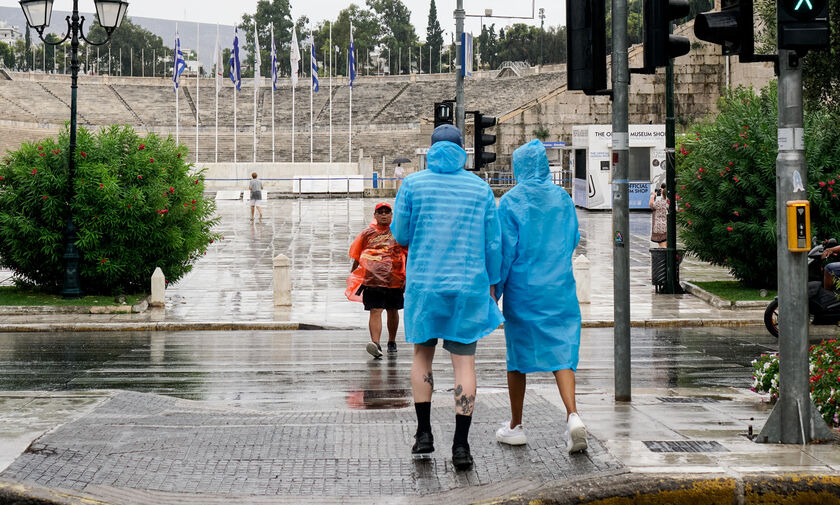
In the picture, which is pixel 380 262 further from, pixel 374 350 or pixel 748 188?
pixel 748 188

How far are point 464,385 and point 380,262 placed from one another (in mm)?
5610

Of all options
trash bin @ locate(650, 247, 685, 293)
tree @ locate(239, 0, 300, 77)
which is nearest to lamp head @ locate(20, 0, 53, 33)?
trash bin @ locate(650, 247, 685, 293)

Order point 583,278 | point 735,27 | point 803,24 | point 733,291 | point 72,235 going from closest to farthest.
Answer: point 803,24 → point 735,27 → point 72,235 → point 583,278 → point 733,291

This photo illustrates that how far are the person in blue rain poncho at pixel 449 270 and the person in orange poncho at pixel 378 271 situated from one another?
210 inches

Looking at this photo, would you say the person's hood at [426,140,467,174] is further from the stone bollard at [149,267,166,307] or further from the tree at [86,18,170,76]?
the tree at [86,18,170,76]

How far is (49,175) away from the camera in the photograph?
17.6 m

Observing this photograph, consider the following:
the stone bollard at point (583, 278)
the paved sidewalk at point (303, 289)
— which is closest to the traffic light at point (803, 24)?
the paved sidewalk at point (303, 289)

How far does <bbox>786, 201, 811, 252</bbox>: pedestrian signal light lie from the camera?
258 inches

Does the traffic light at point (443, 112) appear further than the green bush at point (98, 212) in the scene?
Yes

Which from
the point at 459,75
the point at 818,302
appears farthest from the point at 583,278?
the point at 459,75

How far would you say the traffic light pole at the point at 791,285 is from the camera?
6633mm

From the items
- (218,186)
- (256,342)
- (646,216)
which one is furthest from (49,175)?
(218,186)

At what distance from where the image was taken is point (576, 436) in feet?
20.9

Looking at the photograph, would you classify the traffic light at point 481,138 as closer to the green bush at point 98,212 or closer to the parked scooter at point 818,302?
the green bush at point 98,212
